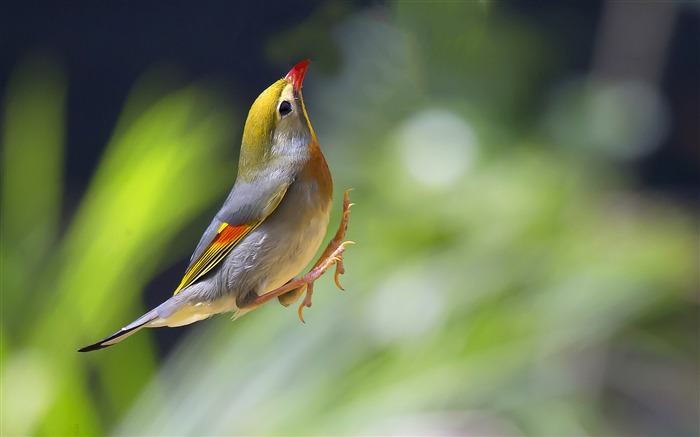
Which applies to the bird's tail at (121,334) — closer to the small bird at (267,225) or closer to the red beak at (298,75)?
the small bird at (267,225)

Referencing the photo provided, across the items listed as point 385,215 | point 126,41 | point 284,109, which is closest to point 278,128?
point 284,109

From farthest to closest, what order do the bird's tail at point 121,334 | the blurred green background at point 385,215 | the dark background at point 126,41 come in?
the blurred green background at point 385,215 → the dark background at point 126,41 → the bird's tail at point 121,334

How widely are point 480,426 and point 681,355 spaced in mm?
740

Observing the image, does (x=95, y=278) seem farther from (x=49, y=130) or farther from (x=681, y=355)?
(x=681, y=355)

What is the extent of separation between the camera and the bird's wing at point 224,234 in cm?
36

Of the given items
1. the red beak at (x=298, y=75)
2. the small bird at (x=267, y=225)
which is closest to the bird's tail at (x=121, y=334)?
the small bird at (x=267, y=225)

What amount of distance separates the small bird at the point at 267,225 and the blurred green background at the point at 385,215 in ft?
0.20

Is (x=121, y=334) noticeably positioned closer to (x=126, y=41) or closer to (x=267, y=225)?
(x=267, y=225)

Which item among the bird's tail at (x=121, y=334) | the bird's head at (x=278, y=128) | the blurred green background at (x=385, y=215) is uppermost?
the bird's head at (x=278, y=128)

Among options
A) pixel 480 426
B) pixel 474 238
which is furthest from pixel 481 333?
pixel 480 426

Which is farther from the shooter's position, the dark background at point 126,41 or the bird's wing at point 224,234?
the dark background at point 126,41

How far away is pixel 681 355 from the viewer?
2303mm

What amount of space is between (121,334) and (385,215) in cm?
147

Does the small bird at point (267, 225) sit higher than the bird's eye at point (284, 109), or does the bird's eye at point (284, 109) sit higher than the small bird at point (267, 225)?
the bird's eye at point (284, 109)
